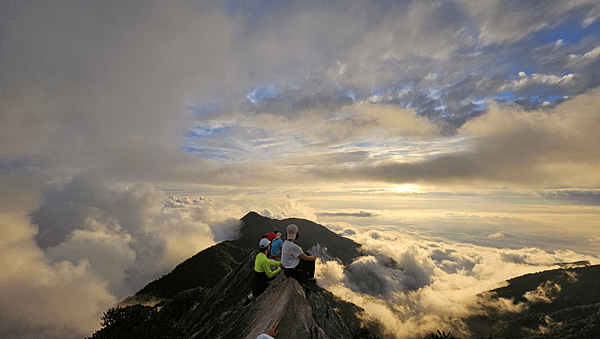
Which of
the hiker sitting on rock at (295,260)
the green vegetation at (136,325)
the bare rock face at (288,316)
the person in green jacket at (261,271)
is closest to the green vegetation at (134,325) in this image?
the green vegetation at (136,325)

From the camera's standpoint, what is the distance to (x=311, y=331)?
9.18 metres

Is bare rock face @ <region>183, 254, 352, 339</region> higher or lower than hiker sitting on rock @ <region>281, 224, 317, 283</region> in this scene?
lower

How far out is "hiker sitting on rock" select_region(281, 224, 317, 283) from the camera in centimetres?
1103

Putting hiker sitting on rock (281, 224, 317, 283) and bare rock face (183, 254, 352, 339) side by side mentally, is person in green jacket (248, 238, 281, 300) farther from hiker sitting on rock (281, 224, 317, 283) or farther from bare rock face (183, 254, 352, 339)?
hiker sitting on rock (281, 224, 317, 283)

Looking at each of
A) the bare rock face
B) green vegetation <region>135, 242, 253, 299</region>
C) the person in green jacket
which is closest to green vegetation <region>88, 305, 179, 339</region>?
the bare rock face

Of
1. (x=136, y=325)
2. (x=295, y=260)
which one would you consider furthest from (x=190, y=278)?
(x=295, y=260)

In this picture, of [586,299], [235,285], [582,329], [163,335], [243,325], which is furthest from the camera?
[586,299]

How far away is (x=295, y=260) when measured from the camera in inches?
469

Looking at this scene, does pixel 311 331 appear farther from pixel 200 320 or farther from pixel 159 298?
pixel 159 298

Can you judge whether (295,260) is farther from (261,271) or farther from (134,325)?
(134,325)

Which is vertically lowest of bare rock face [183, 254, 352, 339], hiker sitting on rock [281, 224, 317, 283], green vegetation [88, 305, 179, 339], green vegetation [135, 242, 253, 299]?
green vegetation [135, 242, 253, 299]

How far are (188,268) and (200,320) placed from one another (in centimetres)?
19915

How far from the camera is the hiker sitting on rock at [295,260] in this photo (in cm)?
1103

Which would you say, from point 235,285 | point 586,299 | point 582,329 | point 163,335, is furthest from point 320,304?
point 586,299
